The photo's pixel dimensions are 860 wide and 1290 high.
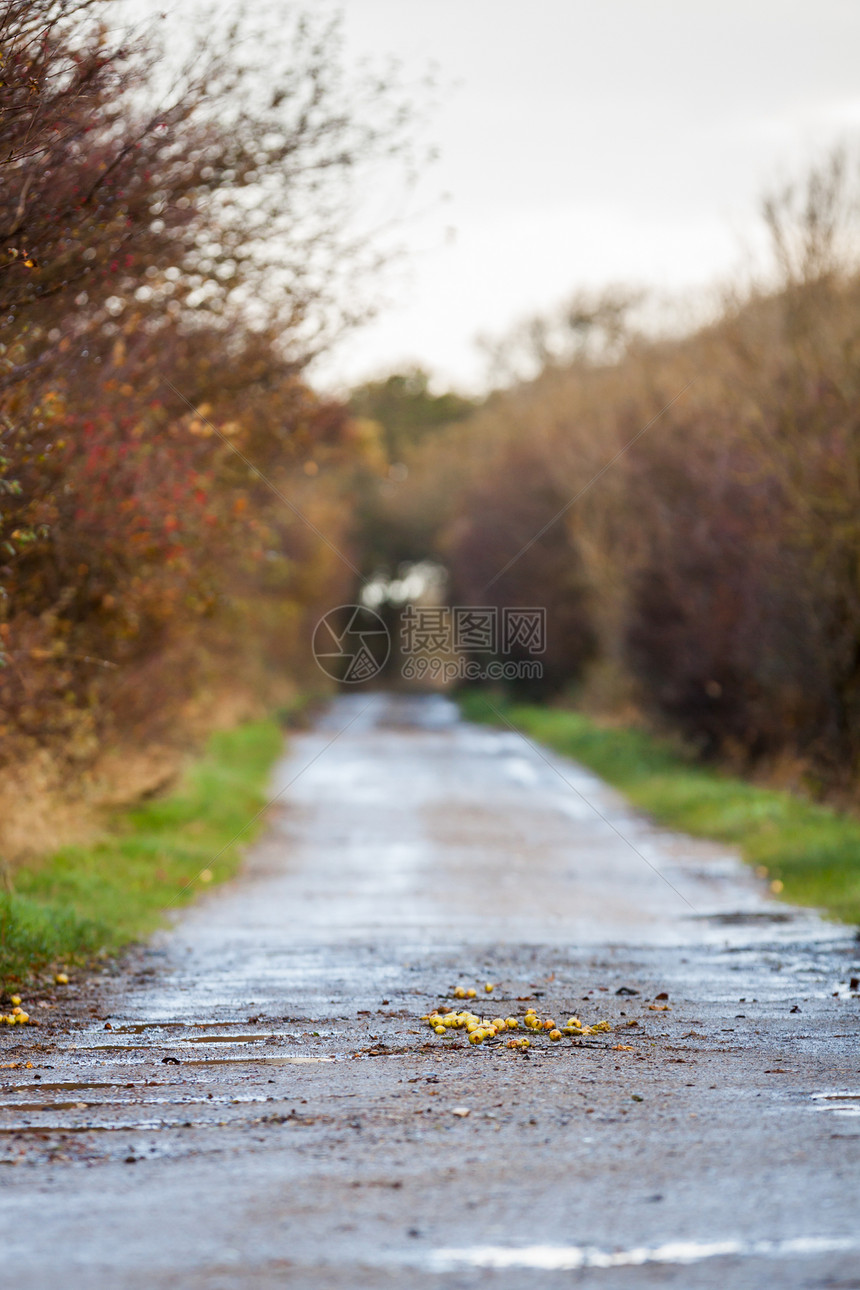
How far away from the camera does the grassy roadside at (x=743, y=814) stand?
13.4 meters

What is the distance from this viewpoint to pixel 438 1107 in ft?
19.6

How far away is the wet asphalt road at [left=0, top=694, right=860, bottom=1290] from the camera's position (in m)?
4.38

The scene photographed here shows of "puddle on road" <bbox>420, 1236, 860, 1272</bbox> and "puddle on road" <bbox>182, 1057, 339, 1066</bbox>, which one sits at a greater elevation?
"puddle on road" <bbox>420, 1236, 860, 1272</bbox>

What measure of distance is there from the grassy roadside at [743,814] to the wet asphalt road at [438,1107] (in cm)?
92

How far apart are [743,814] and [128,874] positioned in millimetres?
7610

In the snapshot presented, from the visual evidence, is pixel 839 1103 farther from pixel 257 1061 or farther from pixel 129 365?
pixel 129 365

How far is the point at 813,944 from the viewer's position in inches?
411

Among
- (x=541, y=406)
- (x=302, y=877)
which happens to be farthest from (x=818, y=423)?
(x=541, y=406)

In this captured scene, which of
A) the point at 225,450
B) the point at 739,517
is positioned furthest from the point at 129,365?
the point at 739,517

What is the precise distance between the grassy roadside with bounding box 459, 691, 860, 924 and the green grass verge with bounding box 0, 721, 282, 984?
205 inches

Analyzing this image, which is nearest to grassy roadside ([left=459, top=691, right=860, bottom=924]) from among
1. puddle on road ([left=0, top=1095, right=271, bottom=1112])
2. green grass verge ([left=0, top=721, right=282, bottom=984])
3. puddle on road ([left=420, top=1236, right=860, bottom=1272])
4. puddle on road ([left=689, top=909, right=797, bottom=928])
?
puddle on road ([left=689, top=909, right=797, bottom=928])

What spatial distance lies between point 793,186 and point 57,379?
10.9 m

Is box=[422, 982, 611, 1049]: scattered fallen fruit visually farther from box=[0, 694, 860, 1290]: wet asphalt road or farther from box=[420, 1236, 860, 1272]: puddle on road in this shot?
box=[420, 1236, 860, 1272]: puddle on road

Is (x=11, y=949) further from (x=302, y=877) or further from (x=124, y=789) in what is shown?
(x=124, y=789)
